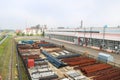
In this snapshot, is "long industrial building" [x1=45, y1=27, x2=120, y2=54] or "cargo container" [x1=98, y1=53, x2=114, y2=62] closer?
"cargo container" [x1=98, y1=53, x2=114, y2=62]

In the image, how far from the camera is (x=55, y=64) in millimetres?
26500

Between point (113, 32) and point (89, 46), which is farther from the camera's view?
point (89, 46)

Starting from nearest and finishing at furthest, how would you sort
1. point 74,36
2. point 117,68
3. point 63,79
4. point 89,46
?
point 63,79 → point 117,68 → point 89,46 → point 74,36

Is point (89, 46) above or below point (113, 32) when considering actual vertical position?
below

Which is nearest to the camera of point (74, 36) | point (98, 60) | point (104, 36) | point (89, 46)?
point (98, 60)

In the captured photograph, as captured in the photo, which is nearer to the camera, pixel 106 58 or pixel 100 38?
pixel 106 58

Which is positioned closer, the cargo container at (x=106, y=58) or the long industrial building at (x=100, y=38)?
the cargo container at (x=106, y=58)

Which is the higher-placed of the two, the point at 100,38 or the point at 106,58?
the point at 100,38

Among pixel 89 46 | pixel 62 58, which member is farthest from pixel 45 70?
pixel 89 46

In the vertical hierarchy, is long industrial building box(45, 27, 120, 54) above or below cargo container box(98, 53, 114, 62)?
above

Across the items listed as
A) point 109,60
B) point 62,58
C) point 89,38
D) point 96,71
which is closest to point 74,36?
point 89,38

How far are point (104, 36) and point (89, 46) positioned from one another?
26.2 feet

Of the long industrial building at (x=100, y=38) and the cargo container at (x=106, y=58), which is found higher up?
the long industrial building at (x=100, y=38)

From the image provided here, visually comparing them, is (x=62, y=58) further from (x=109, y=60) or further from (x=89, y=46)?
(x=89, y=46)
